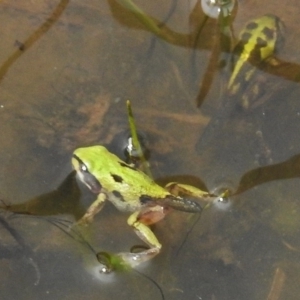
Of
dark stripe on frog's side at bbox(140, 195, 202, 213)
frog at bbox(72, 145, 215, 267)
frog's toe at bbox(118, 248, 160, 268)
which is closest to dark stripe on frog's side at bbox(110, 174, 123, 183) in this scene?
frog at bbox(72, 145, 215, 267)

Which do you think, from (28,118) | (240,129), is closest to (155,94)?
(240,129)

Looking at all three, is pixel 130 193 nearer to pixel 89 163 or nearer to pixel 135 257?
pixel 89 163

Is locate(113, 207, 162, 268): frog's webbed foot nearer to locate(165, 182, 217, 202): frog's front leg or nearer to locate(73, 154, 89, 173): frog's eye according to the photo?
locate(165, 182, 217, 202): frog's front leg

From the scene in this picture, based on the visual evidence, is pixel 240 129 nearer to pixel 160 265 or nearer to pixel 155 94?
pixel 155 94

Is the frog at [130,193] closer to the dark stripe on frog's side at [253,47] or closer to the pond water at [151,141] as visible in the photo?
the pond water at [151,141]

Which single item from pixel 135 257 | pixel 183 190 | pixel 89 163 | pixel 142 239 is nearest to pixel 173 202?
pixel 183 190

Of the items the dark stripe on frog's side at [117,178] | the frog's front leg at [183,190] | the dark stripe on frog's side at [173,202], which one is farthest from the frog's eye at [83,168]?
the frog's front leg at [183,190]
